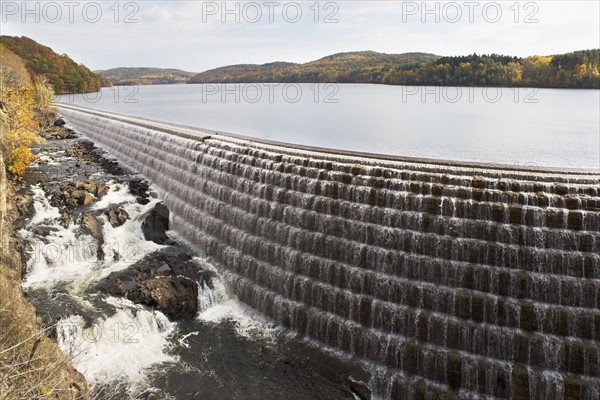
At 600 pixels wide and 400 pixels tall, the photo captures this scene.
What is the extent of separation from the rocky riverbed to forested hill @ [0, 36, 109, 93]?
102593 millimetres

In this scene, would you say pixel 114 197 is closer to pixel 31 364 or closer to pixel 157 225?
pixel 157 225

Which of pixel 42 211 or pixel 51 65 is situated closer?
pixel 42 211

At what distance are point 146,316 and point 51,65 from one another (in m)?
130

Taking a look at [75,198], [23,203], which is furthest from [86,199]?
[23,203]

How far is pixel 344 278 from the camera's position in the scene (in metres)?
20.2

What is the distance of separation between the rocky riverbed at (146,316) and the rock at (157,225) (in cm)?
8

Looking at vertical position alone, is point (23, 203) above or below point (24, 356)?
above

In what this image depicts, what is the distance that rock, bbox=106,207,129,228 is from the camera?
1173 inches

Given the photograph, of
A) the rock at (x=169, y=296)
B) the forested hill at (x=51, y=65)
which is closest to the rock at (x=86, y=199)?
the rock at (x=169, y=296)

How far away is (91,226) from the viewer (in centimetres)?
Result: 2836

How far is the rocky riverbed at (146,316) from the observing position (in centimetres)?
1759

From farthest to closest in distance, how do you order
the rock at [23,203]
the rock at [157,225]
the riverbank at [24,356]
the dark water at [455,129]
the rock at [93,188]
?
the dark water at [455,129] → the rock at [93,188] → the rock at [157,225] → the rock at [23,203] → the riverbank at [24,356]

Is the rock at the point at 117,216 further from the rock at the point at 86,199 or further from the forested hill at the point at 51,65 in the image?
the forested hill at the point at 51,65

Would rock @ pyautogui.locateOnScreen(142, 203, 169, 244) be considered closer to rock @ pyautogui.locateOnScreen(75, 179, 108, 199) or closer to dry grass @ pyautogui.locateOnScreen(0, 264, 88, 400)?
rock @ pyautogui.locateOnScreen(75, 179, 108, 199)
